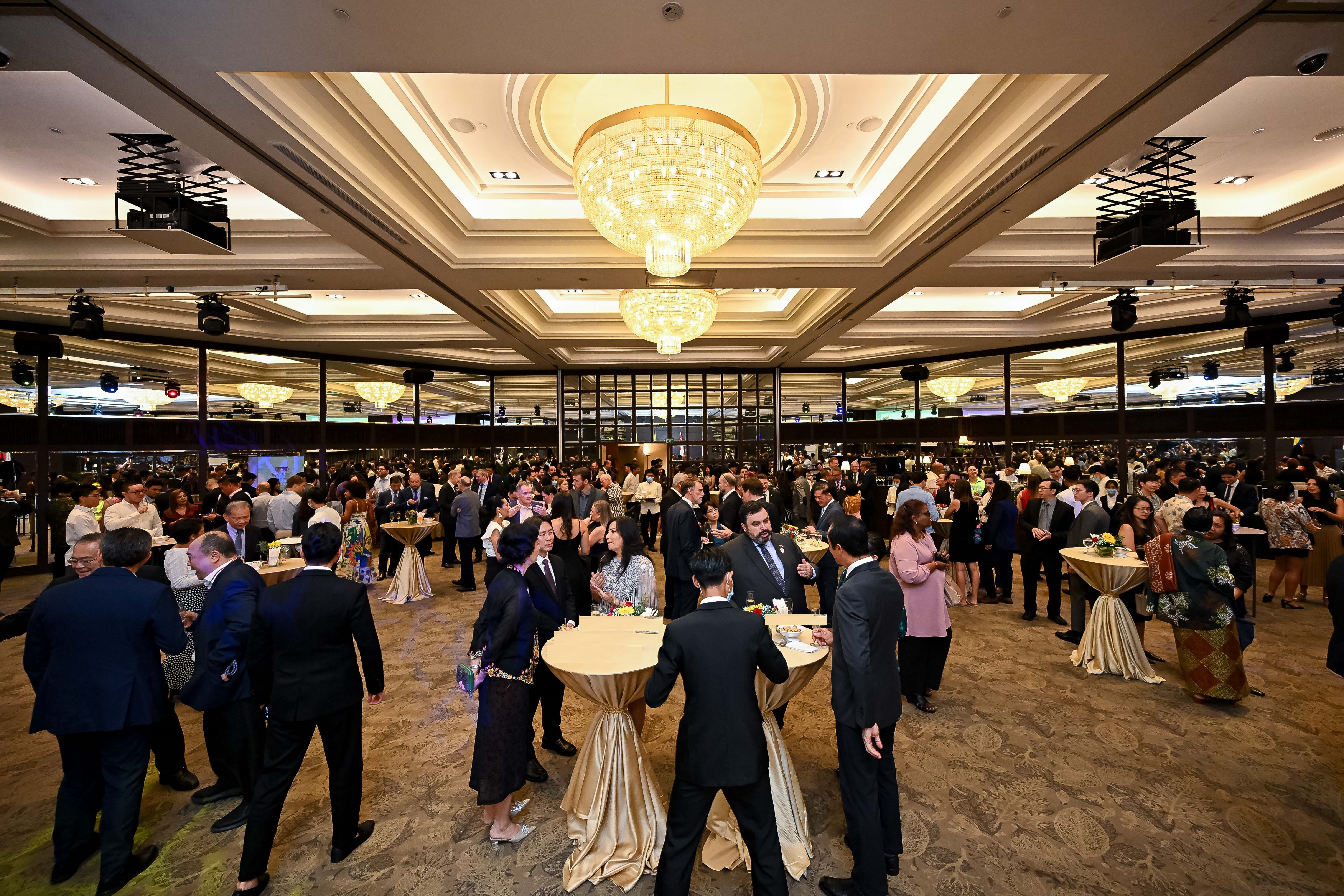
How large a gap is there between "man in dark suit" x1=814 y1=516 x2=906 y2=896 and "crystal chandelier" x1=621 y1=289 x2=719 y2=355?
467 cm

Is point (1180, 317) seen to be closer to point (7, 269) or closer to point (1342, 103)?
point (1342, 103)

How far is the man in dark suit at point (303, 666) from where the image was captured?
2.76m

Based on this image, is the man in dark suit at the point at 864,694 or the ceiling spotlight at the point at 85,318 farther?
the ceiling spotlight at the point at 85,318

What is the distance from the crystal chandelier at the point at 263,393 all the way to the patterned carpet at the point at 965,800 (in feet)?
26.9

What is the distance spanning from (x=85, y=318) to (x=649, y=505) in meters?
8.66

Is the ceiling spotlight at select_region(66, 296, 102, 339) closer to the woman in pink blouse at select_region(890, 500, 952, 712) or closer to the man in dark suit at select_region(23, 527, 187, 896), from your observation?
the man in dark suit at select_region(23, 527, 187, 896)

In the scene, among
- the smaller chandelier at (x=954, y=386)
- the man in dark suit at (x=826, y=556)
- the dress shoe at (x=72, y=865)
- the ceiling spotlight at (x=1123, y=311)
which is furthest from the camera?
the smaller chandelier at (x=954, y=386)

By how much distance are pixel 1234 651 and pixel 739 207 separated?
5217 mm

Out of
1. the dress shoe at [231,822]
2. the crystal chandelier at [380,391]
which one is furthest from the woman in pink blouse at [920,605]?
the crystal chandelier at [380,391]

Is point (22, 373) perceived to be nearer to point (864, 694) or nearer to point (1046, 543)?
point (864, 694)

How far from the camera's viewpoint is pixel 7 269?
6.86 meters

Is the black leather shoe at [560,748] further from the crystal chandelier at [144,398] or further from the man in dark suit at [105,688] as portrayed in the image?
the crystal chandelier at [144,398]

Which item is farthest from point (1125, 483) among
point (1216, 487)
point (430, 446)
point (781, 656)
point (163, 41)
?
point (430, 446)

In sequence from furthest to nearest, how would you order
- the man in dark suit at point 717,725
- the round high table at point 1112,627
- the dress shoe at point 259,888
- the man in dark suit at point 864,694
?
1. the round high table at point 1112,627
2. the dress shoe at point 259,888
3. the man in dark suit at point 864,694
4. the man in dark suit at point 717,725
